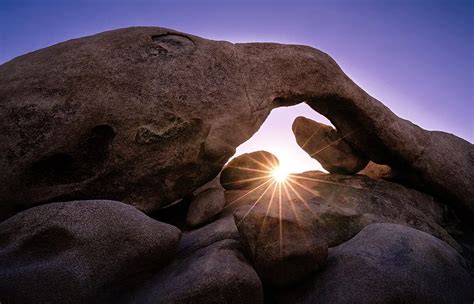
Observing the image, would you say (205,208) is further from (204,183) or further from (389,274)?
(389,274)

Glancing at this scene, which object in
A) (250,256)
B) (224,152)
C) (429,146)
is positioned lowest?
(250,256)

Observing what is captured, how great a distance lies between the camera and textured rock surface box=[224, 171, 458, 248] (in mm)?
7473

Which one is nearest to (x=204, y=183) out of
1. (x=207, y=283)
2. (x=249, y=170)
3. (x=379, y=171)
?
(x=249, y=170)

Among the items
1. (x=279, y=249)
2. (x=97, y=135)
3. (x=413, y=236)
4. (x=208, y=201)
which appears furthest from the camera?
(x=208, y=201)

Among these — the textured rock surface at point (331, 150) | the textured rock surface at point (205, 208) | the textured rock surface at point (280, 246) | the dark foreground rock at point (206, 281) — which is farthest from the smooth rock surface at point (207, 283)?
the textured rock surface at point (331, 150)

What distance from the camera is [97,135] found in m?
7.26

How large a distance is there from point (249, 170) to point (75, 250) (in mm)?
5585

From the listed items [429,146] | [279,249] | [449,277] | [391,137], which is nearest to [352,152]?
[391,137]

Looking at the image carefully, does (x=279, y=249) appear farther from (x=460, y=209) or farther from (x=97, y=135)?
(x=460, y=209)

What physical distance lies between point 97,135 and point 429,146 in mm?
9157

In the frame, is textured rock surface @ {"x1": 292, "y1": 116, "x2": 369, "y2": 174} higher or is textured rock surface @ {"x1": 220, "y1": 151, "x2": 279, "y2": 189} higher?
textured rock surface @ {"x1": 292, "y1": 116, "x2": 369, "y2": 174}

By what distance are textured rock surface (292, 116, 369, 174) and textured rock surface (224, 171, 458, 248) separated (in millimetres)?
390

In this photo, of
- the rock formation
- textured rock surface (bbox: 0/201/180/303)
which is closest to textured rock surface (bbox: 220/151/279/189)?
the rock formation

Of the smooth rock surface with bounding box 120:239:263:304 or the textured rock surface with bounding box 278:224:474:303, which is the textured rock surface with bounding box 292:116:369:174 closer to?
the textured rock surface with bounding box 278:224:474:303
